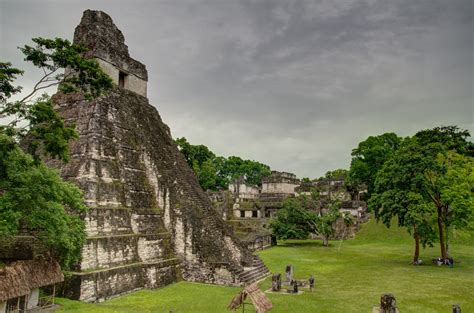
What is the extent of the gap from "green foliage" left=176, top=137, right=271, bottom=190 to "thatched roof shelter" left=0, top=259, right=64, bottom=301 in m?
42.3

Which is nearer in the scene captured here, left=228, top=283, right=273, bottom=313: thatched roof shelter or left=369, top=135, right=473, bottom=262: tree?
left=228, top=283, right=273, bottom=313: thatched roof shelter

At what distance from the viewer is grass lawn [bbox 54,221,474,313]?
39.4 feet

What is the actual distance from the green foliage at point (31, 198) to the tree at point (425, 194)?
1696 centimetres

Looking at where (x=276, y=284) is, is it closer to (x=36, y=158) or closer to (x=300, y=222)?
(x=36, y=158)

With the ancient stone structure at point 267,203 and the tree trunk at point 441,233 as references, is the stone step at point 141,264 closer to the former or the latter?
the ancient stone structure at point 267,203

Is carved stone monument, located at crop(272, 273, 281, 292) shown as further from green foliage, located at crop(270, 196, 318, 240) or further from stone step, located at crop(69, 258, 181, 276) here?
green foliage, located at crop(270, 196, 318, 240)

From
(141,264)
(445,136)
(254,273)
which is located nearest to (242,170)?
(445,136)

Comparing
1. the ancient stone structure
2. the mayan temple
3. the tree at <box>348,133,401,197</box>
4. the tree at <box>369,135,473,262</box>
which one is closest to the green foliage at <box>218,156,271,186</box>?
the ancient stone structure

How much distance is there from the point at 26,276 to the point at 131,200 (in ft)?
18.2

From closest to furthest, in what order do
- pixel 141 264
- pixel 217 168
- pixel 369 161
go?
pixel 141 264 < pixel 369 161 < pixel 217 168

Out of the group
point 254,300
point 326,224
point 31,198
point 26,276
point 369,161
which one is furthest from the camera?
point 369,161

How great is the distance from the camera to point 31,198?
33.0 ft

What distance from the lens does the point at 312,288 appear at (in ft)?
49.3

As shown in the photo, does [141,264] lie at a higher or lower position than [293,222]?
lower
